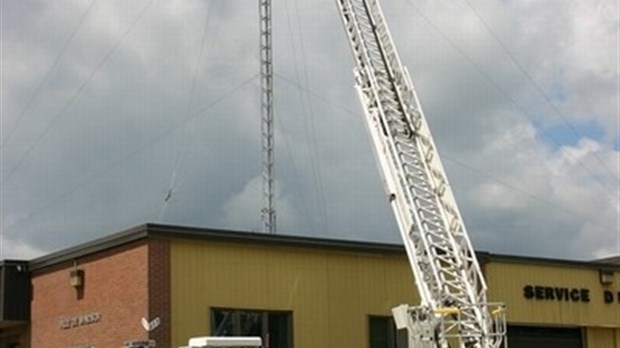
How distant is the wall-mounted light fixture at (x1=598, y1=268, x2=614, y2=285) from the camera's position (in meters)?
39.7

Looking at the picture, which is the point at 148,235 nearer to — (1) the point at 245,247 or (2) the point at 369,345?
(1) the point at 245,247

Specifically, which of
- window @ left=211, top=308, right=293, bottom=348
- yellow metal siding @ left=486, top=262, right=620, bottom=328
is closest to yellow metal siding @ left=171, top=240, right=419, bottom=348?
window @ left=211, top=308, right=293, bottom=348

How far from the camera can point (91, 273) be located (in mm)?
32062

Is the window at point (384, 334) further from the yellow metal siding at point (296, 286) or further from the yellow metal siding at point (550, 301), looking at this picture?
the yellow metal siding at point (550, 301)

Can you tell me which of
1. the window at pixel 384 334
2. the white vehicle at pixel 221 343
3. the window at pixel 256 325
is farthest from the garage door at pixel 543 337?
the white vehicle at pixel 221 343

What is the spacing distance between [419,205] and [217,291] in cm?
585

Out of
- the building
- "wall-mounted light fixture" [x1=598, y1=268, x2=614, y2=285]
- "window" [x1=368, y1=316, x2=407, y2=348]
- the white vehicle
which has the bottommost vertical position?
the white vehicle

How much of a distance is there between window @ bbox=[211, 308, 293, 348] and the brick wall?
2.19 meters

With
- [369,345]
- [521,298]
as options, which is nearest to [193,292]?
[369,345]

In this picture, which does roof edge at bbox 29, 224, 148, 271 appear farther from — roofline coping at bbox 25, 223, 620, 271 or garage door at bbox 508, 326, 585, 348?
garage door at bbox 508, 326, 585, 348

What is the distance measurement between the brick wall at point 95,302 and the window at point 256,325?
2.19 m

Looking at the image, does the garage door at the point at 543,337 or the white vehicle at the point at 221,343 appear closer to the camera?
the white vehicle at the point at 221,343

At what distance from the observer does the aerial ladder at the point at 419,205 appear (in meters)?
28.2

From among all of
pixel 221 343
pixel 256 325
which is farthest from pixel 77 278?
pixel 221 343
